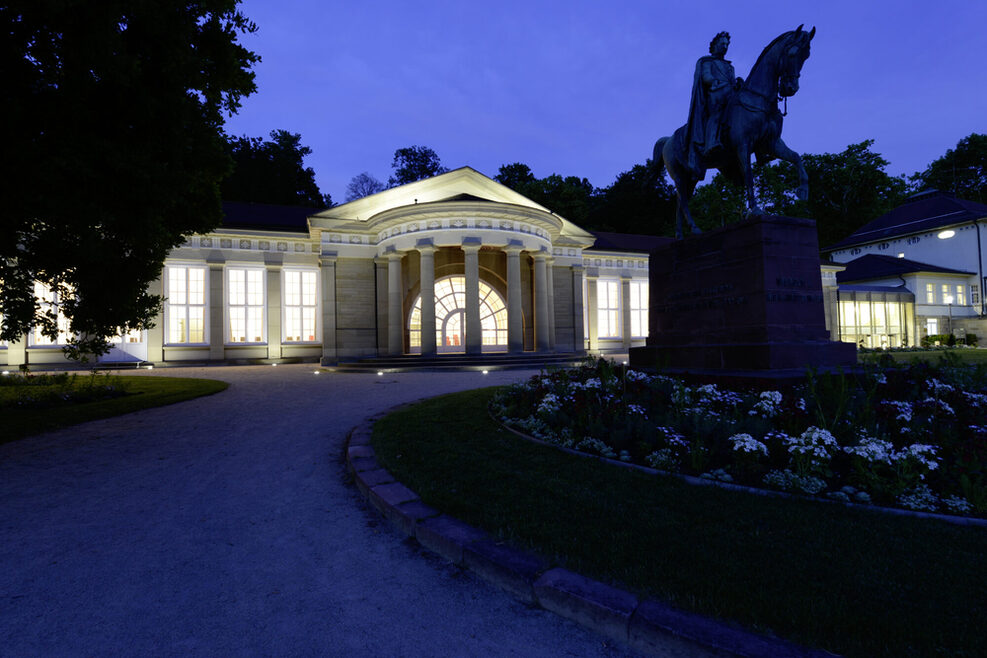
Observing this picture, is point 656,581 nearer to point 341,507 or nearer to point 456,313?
point 341,507

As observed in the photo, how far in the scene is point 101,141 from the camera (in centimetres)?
561

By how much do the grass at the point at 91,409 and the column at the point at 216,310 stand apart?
11.3 metres

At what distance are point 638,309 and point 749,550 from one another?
31129mm

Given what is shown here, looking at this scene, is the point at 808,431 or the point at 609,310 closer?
the point at 808,431

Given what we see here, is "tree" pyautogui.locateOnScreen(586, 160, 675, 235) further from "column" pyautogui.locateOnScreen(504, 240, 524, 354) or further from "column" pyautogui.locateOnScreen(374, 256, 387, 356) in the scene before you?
"column" pyautogui.locateOnScreen(374, 256, 387, 356)

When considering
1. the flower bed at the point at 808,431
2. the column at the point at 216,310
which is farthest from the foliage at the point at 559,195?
the flower bed at the point at 808,431

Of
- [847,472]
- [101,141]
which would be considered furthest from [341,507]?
[101,141]

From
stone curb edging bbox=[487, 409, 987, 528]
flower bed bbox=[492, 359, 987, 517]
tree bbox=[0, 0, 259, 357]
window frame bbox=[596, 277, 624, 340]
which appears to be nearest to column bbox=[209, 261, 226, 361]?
tree bbox=[0, 0, 259, 357]

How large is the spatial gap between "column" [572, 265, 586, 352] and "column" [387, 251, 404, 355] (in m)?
10.6

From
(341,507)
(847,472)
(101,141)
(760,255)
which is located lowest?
(341,507)

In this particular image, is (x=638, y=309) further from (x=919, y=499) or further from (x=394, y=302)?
(x=919, y=499)

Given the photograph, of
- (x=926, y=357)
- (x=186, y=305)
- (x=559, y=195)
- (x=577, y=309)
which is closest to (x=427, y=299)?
(x=577, y=309)

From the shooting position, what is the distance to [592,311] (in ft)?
102

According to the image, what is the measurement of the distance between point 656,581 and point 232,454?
221 inches
